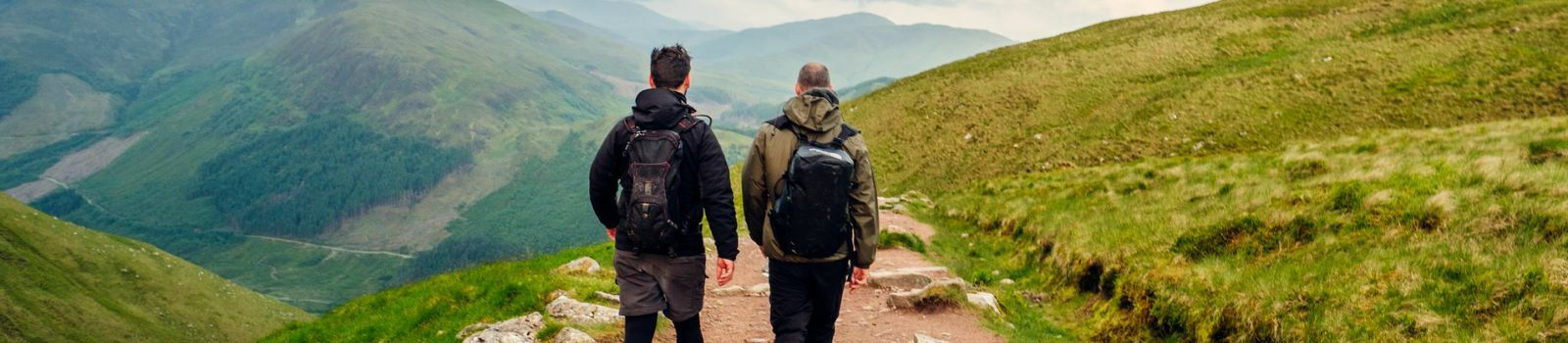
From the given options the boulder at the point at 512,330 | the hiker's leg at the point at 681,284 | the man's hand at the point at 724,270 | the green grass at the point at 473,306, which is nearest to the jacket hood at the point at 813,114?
the man's hand at the point at 724,270

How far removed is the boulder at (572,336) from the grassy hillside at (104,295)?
387ft

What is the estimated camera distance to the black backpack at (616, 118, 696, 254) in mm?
7309

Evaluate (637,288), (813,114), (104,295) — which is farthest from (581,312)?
(104,295)

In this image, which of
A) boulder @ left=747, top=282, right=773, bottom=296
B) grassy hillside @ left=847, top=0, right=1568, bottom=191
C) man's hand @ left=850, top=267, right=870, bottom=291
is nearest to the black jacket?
man's hand @ left=850, top=267, right=870, bottom=291

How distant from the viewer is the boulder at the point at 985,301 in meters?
13.3

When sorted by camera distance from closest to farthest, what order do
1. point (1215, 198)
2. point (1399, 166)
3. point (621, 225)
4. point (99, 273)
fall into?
point (621, 225) → point (1399, 166) → point (1215, 198) → point (99, 273)

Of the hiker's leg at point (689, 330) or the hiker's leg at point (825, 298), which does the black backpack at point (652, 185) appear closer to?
the hiker's leg at point (689, 330)

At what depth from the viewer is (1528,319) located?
7.72 meters

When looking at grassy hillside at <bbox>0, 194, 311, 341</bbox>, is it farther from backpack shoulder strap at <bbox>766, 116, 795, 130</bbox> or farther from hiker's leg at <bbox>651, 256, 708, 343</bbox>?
backpack shoulder strap at <bbox>766, 116, 795, 130</bbox>

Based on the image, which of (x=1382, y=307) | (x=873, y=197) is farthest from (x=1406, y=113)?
(x=873, y=197)

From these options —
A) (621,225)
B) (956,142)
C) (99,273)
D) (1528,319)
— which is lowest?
(99,273)

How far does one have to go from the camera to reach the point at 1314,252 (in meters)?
11.3

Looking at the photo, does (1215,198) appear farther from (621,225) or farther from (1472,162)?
(621,225)

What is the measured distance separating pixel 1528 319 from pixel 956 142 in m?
33.7
